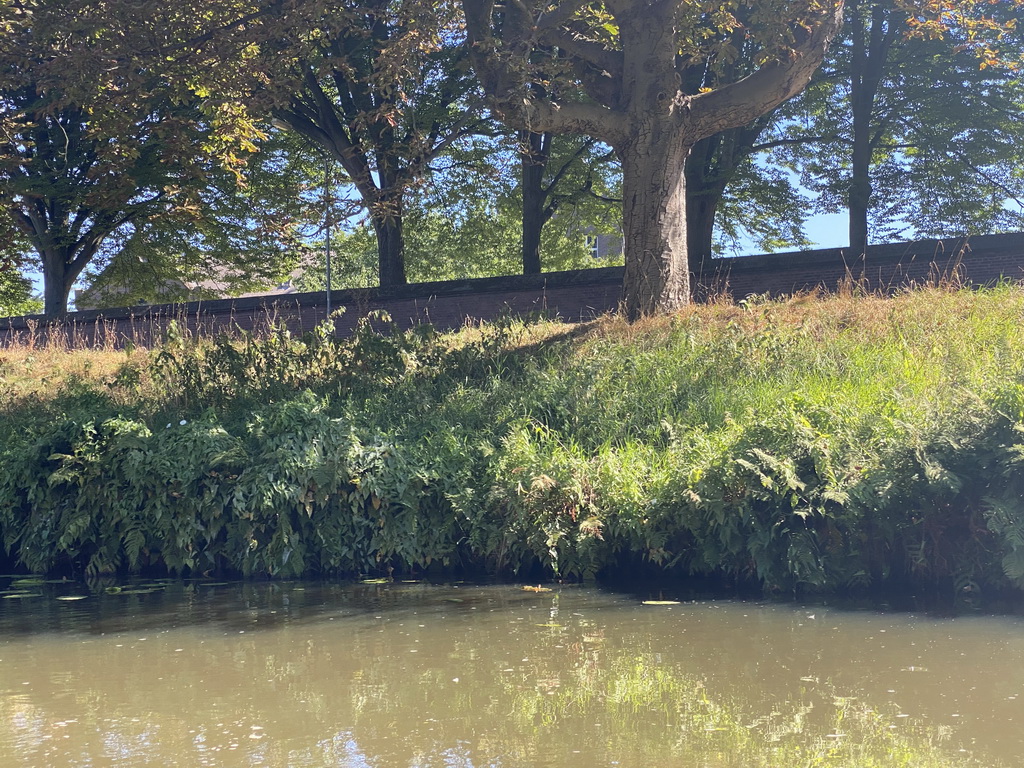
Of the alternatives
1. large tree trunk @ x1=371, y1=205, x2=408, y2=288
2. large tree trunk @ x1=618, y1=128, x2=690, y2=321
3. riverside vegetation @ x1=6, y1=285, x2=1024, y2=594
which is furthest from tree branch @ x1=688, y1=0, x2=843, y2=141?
large tree trunk @ x1=371, y1=205, x2=408, y2=288

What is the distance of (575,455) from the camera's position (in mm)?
8766

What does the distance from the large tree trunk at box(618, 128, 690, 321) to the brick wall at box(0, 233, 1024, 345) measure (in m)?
1.85

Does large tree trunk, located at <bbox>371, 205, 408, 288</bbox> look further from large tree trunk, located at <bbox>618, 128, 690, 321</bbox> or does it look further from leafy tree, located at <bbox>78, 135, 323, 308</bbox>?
large tree trunk, located at <bbox>618, 128, 690, 321</bbox>

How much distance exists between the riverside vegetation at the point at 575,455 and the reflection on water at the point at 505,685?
2.43 feet

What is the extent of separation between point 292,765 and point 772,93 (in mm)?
10728

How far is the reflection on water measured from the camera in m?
4.18

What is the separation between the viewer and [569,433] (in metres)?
9.42

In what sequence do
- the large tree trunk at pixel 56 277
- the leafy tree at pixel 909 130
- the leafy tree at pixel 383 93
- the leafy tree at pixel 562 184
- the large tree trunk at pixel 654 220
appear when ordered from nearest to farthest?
1. the leafy tree at pixel 383 93
2. the large tree trunk at pixel 654 220
3. the leafy tree at pixel 909 130
4. the leafy tree at pixel 562 184
5. the large tree trunk at pixel 56 277

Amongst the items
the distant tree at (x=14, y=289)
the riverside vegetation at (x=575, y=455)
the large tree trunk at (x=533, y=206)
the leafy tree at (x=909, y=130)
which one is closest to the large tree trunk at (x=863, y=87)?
the leafy tree at (x=909, y=130)

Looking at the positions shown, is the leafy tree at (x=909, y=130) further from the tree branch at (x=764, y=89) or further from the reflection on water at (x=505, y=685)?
the reflection on water at (x=505, y=685)

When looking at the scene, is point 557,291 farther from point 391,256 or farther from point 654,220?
point 654,220

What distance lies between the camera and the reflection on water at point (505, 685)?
13.7ft

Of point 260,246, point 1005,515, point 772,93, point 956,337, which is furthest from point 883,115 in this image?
point 1005,515

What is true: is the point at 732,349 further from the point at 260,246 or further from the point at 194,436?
the point at 260,246
